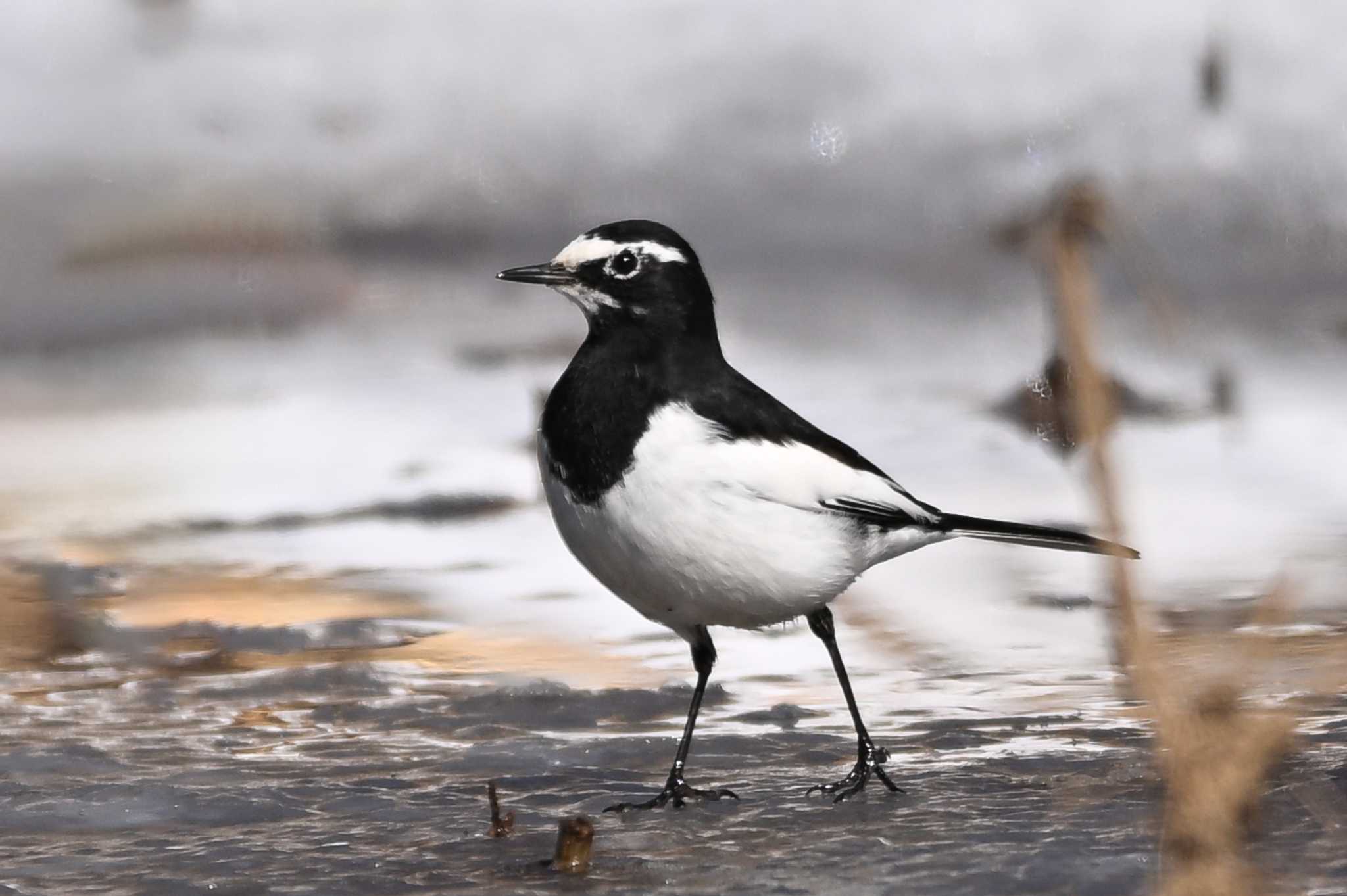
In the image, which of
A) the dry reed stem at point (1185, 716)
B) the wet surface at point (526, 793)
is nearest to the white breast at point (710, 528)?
the wet surface at point (526, 793)

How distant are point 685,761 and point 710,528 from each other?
1079 mm

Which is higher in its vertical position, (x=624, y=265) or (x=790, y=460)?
(x=624, y=265)

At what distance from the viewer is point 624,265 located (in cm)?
551

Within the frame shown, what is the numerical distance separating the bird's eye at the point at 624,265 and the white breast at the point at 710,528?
56 cm

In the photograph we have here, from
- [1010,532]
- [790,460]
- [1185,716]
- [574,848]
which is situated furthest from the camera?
[1010,532]

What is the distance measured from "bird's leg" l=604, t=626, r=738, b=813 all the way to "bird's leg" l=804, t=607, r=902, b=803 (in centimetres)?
35

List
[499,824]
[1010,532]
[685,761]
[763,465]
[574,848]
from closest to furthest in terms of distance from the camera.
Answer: [574,848] < [499,824] < [763,465] < [1010,532] < [685,761]

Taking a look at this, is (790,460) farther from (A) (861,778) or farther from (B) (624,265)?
(A) (861,778)

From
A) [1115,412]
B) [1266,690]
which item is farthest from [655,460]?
[1115,412]

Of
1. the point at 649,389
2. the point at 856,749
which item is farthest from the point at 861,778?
the point at 649,389

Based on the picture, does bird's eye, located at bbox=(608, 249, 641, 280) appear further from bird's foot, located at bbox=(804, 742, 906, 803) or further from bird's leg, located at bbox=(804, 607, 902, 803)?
bird's foot, located at bbox=(804, 742, 906, 803)

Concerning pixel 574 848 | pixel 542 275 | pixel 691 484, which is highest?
pixel 542 275

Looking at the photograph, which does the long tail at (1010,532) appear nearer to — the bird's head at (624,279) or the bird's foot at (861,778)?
the bird's foot at (861,778)

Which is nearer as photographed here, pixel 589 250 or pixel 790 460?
pixel 790 460
